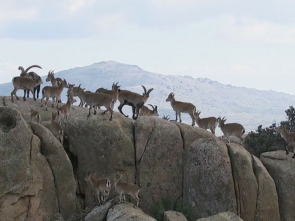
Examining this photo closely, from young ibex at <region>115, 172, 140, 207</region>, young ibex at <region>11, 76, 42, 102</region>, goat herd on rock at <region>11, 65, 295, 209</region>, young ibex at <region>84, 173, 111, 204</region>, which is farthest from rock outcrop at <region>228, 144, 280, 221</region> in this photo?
young ibex at <region>11, 76, 42, 102</region>

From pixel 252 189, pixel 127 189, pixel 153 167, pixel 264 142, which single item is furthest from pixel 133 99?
pixel 264 142

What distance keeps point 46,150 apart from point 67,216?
2.88 m

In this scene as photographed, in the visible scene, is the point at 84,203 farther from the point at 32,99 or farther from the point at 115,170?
the point at 32,99

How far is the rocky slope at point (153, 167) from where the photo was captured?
2489 cm

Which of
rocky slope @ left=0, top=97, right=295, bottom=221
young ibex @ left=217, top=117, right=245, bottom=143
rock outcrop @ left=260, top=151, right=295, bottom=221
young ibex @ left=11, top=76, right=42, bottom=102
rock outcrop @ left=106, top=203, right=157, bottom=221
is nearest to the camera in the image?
rock outcrop @ left=106, top=203, right=157, bottom=221

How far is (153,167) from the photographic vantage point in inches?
1064

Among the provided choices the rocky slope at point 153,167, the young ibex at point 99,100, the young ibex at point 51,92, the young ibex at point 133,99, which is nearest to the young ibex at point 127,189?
the rocky slope at point 153,167

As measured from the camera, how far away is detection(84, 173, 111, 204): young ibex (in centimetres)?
2406

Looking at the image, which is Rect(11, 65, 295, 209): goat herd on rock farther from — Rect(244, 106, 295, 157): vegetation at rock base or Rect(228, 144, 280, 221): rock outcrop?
Rect(228, 144, 280, 221): rock outcrop

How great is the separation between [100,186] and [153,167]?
3613 mm

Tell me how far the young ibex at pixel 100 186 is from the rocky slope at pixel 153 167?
61 cm

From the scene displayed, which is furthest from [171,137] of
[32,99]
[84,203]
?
[32,99]

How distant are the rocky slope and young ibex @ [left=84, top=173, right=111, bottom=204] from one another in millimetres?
609

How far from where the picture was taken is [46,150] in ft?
82.7
